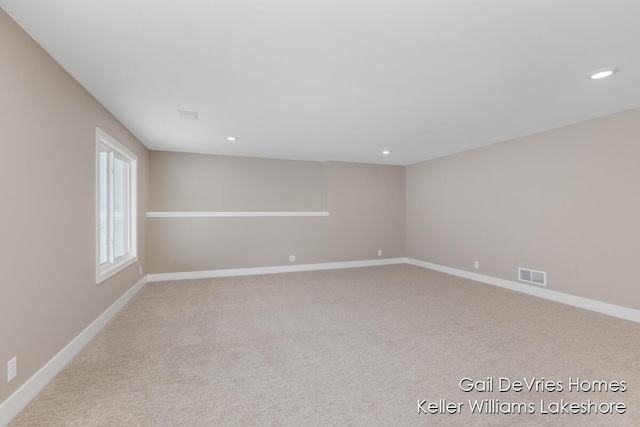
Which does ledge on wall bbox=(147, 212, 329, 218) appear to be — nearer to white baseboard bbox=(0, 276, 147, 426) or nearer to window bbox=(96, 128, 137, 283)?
window bbox=(96, 128, 137, 283)

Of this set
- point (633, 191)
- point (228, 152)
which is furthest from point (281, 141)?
point (633, 191)

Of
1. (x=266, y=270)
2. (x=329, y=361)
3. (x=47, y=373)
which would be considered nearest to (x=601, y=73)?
(x=329, y=361)

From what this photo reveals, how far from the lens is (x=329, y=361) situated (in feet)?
8.10

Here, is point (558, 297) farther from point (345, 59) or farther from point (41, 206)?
point (41, 206)

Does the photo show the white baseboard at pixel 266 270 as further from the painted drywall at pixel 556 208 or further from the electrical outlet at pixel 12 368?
the electrical outlet at pixel 12 368

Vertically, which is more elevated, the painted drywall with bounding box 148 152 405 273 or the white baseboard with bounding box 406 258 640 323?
the painted drywall with bounding box 148 152 405 273

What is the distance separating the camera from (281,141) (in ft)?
15.5

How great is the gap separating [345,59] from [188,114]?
2.06 m

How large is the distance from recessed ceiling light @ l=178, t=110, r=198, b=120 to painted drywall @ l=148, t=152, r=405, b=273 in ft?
7.12

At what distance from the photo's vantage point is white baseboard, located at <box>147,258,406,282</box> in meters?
5.36

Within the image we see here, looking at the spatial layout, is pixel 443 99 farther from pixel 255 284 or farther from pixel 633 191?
pixel 255 284

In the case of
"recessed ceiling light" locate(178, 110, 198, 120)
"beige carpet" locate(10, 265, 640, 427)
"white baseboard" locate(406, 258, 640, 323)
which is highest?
"recessed ceiling light" locate(178, 110, 198, 120)

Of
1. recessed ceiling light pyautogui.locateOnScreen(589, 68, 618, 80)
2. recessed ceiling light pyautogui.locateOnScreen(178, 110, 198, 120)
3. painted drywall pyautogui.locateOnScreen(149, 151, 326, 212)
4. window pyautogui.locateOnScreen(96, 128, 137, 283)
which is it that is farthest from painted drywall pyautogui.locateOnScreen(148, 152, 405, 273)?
recessed ceiling light pyautogui.locateOnScreen(589, 68, 618, 80)

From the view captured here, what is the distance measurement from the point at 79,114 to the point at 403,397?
11.3 feet
